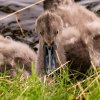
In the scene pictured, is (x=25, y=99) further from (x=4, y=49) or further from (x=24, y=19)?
(x=24, y=19)

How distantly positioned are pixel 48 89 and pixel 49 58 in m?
0.78

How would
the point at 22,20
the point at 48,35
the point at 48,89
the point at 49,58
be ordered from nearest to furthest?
the point at 48,89, the point at 49,58, the point at 48,35, the point at 22,20

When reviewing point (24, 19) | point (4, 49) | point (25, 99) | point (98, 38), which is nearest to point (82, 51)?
point (98, 38)

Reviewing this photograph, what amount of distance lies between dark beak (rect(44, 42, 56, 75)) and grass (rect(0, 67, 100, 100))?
335 millimetres

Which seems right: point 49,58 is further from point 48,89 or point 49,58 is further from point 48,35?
point 48,89

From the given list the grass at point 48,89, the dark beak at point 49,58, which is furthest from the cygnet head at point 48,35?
the grass at point 48,89

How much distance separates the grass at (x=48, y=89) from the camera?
13.2ft

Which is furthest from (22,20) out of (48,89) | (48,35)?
(48,89)

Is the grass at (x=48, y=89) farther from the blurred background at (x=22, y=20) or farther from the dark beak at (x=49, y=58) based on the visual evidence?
the blurred background at (x=22, y=20)

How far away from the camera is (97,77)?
4.27m

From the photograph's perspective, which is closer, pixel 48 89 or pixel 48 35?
pixel 48 89

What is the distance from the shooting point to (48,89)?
4355mm

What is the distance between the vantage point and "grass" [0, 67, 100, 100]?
404 cm

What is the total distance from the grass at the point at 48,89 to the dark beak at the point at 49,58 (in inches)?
13.2
